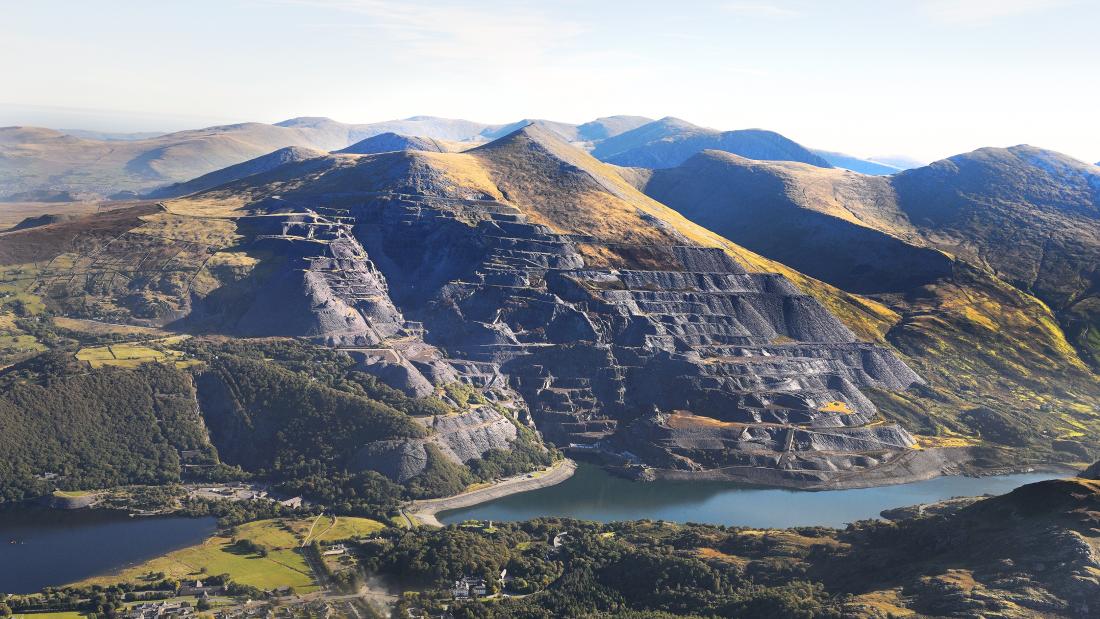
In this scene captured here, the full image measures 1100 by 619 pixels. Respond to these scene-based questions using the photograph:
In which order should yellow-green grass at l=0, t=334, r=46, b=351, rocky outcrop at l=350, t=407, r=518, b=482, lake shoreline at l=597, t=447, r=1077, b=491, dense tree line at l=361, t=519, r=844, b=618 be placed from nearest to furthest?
dense tree line at l=361, t=519, r=844, b=618 → rocky outcrop at l=350, t=407, r=518, b=482 → lake shoreline at l=597, t=447, r=1077, b=491 → yellow-green grass at l=0, t=334, r=46, b=351

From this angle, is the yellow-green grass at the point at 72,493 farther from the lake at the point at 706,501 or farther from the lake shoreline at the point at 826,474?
the lake shoreline at the point at 826,474

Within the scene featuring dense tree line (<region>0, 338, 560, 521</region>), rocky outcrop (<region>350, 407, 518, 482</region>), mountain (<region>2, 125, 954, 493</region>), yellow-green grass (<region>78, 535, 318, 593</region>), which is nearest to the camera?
yellow-green grass (<region>78, 535, 318, 593</region>)

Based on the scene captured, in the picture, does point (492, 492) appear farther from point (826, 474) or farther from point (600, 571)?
point (826, 474)

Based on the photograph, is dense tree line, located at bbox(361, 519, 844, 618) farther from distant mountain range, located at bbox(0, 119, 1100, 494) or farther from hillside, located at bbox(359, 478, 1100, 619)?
distant mountain range, located at bbox(0, 119, 1100, 494)

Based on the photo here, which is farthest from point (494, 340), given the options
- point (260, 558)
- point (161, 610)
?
point (161, 610)

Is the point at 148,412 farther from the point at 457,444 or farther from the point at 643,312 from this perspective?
the point at 643,312

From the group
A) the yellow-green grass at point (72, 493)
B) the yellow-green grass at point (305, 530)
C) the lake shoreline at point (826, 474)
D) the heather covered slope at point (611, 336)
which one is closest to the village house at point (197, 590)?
the yellow-green grass at point (305, 530)

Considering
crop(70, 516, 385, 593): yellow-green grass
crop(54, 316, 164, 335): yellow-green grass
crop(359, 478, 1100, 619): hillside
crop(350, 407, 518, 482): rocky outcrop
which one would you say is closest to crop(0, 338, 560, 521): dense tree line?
crop(350, 407, 518, 482): rocky outcrop
